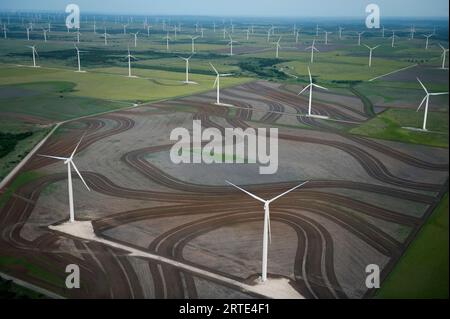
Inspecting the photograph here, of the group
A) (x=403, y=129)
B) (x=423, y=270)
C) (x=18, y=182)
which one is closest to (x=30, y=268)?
→ (x=18, y=182)

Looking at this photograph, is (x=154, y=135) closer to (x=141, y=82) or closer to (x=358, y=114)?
(x=358, y=114)

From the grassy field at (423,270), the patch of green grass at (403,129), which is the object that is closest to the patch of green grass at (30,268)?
the grassy field at (423,270)

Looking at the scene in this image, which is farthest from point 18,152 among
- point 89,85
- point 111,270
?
point 89,85

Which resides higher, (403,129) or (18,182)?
(403,129)

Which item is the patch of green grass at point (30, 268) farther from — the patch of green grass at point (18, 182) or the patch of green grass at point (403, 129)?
the patch of green grass at point (403, 129)

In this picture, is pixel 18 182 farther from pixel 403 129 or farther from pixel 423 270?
pixel 403 129

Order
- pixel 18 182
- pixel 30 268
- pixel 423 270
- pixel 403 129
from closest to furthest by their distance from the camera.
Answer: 1. pixel 423 270
2. pixel 30 268
3. pixel 18 182
4. pixel 403 129
